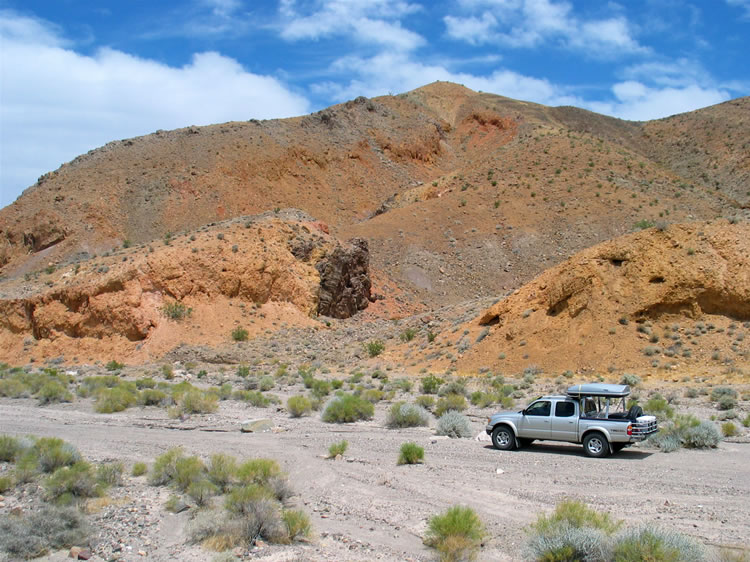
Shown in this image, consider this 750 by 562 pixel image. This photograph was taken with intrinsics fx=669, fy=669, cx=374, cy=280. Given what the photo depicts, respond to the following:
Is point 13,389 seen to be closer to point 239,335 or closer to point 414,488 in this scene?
point 239,335

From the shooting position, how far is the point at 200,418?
741 inches

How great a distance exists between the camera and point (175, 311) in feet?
119

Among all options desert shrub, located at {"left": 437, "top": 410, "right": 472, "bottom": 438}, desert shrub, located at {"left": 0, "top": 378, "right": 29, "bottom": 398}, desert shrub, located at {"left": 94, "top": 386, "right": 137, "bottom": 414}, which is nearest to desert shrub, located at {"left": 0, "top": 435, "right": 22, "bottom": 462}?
desert shrub, located at {"left": 94, "top": 386, "right": 137, "bottom": 414}

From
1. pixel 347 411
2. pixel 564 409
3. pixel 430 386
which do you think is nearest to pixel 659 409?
pixel 564 409

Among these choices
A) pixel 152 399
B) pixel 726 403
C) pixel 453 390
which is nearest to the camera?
pixel 726 403

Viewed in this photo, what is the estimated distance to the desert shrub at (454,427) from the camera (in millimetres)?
15227

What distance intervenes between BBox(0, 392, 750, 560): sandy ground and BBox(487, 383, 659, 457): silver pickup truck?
1.13 ft

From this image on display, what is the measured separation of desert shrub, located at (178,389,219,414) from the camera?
19.8 metres

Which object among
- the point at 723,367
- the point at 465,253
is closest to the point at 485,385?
the point at 723,367

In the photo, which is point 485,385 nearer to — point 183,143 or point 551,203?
point 551,203

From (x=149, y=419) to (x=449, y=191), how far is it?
50221 millimetres

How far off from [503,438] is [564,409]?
1.38m

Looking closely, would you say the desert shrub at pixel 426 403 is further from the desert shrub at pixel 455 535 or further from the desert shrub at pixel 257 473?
the desert shrub at pixel 455 535

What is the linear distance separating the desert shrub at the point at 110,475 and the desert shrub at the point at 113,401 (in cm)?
994
